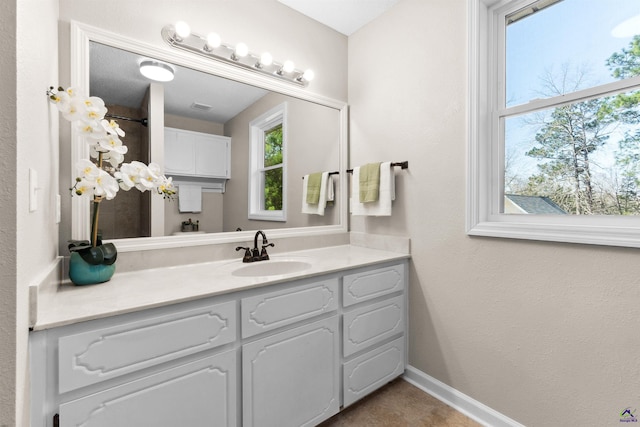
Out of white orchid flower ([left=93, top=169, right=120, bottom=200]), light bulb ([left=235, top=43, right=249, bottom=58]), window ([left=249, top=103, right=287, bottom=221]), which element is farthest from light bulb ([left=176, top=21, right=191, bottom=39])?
white orchid flower ([left=93, top=169, right=120, bottom=200])

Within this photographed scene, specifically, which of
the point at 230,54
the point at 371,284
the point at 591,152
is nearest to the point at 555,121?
the point at 591,152

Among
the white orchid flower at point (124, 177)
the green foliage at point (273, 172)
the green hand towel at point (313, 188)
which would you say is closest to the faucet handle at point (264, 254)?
the green foliage at point (273, 172)

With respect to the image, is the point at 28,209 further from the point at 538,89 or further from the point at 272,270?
the point at 538,89

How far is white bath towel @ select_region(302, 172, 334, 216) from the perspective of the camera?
81.3 inches

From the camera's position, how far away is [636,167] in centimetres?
114

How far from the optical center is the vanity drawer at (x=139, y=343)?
32.3 inches

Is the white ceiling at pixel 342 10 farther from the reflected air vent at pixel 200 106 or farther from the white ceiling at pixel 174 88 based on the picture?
the reflected air vent at pixel 200 106

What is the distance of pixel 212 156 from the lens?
1.67 m

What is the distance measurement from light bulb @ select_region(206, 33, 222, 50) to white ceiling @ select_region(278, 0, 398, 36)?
2.07ft

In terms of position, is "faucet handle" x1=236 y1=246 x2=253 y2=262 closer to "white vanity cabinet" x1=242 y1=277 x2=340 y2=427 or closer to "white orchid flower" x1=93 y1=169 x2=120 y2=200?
"white vanity cabinet" x1=242 y1=277 x2=340 y2=427

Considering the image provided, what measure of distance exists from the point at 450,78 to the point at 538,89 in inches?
16.9

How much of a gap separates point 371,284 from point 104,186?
1.31 metres

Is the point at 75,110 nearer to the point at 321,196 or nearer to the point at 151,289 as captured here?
the point at 151,289

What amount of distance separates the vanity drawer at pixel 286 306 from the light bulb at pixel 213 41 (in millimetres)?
1354
